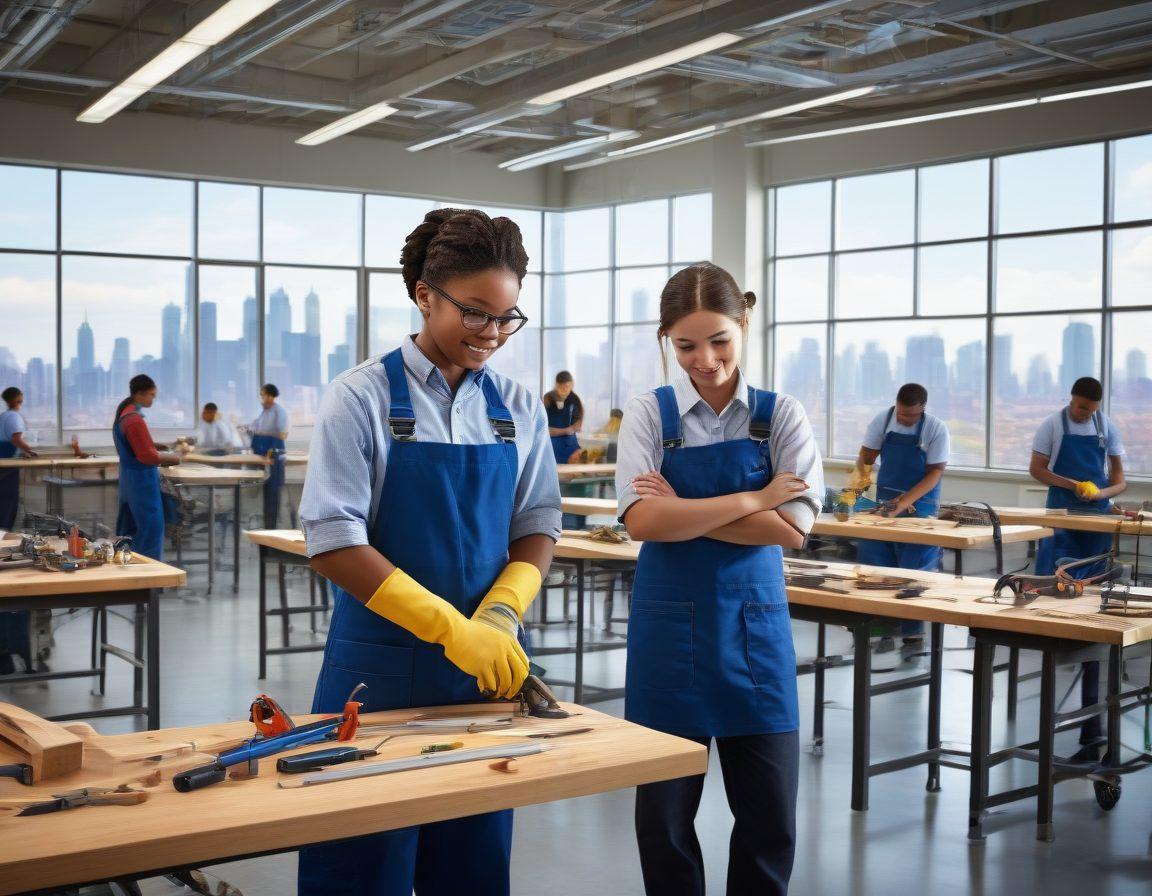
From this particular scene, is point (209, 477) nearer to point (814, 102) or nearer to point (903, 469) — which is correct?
point (903, 469)

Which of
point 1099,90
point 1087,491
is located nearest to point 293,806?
point 1087,491

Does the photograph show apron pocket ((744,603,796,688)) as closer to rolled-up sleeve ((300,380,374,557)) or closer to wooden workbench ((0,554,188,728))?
rolled-up sleeve ((300,380,374,557))

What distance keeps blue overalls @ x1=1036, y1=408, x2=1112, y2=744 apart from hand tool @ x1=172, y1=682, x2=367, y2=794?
5.52 meters

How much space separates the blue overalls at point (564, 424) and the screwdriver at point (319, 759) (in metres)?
9.45

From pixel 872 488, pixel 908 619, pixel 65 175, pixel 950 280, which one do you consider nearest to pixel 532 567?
pixel 908 619

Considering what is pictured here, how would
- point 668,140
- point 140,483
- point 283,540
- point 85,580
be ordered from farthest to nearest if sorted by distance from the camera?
point 668,140 < point 140,483 < point 283,540 < point 85,580

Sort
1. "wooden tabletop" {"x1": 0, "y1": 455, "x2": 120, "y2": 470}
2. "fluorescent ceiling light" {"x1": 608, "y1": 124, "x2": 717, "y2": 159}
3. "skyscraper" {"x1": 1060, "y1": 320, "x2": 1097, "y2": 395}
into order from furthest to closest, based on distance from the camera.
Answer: "wooden tabletop" {"x1": 0, "y1": 455, "x2": 120, "y2": 470} < "skyscraper" {"x1": 1060, "y1": 320, "x2": 1097, "y2": 395} < "fluorescent ceiling light" {"x1": 608, "y1": 124, "x2": 717, "y2": 159}

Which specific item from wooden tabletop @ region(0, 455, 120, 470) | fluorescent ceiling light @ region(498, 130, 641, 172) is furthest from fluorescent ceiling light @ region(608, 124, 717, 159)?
wooden tabletop @ region(0, 455, 120, 470)

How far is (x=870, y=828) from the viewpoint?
12.9 feet

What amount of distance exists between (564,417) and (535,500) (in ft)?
30.7

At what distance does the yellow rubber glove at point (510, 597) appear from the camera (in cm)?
192

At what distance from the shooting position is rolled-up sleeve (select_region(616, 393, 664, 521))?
2674 mm

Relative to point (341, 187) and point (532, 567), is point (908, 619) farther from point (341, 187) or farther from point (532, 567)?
point (341, 187)

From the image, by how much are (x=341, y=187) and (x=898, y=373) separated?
6.62m
